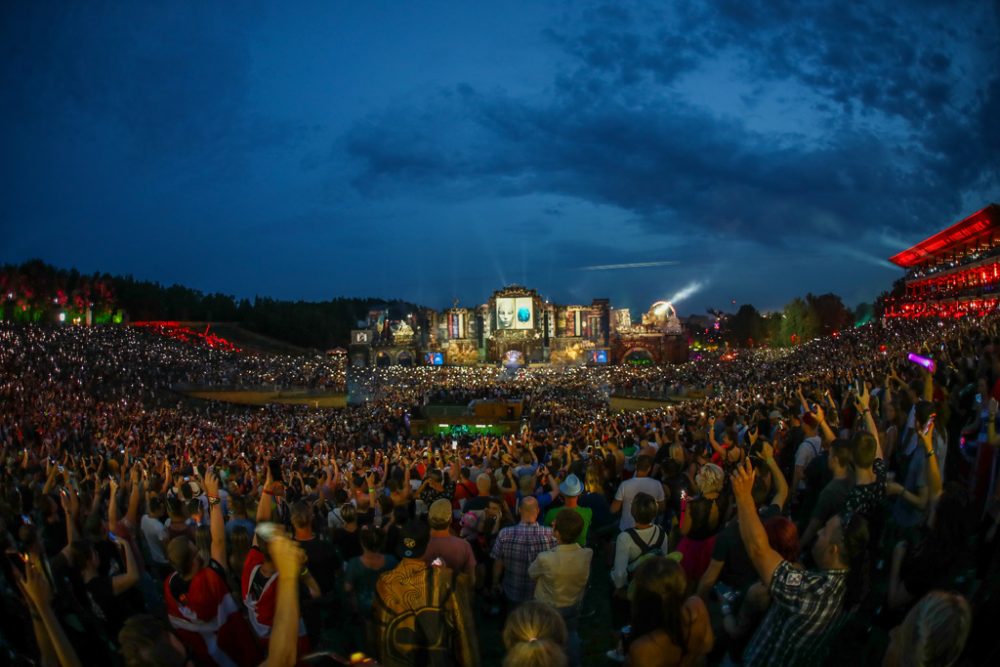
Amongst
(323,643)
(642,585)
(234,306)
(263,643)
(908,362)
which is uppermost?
(234,306)

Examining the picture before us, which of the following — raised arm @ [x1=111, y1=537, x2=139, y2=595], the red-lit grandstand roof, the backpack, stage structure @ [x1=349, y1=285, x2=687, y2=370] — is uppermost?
the red-lit grandstand roof

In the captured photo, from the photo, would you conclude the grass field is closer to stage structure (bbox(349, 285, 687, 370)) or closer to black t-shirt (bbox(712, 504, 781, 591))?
stage structure (bbox(349, 285, 687, 370))

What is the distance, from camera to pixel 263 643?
4.02 m

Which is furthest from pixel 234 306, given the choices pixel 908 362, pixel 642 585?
pixel 642 585

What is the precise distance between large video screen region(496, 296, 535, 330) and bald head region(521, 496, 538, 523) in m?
83.0

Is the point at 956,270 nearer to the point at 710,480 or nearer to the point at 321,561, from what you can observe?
the point at 710,480

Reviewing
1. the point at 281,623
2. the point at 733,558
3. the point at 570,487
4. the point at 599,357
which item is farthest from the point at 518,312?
the point at 281,623

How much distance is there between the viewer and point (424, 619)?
12.3 feet

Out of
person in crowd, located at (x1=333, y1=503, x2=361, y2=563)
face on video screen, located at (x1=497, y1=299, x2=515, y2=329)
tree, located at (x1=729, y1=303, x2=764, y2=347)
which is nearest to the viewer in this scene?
person in crowd, located at (x1=333, y1=503, x2=361, y2=563)

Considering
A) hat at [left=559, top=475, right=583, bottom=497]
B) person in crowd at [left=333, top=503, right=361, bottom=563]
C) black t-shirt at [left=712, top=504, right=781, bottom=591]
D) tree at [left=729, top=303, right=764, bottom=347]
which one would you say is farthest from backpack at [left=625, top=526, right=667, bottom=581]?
tree at [left=729, top=303, right=764, bottom=347]

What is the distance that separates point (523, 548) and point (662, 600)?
2.24 meters

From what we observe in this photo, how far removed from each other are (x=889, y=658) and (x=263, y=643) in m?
3.17

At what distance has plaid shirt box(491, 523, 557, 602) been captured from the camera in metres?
5.23

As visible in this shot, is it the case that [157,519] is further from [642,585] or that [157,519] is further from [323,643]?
[642,585]
